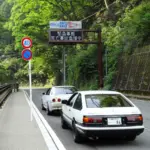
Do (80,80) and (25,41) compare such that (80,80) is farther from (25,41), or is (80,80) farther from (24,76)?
(24,76)

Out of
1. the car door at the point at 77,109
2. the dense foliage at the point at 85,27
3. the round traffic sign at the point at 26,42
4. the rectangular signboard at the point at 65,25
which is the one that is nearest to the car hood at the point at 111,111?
the car door at the point at 77,109

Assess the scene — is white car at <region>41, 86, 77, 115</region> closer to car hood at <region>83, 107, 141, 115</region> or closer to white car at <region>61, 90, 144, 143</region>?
white car at <region>61, 90, 144, 143</region>

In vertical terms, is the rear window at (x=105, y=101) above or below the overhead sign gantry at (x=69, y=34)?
below

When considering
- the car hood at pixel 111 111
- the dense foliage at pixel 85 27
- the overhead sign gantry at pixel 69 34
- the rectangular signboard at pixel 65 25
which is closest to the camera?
the car hood at pixel 111 111

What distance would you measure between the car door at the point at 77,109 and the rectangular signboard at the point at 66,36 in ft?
72.8

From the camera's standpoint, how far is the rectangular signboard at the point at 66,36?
31359 millimetres

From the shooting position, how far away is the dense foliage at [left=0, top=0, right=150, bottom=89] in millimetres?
30719

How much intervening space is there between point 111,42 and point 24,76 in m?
53.9

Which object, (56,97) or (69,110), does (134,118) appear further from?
(56,97)

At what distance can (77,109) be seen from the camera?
8961mm

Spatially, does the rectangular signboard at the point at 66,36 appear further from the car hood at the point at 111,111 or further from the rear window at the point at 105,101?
the car hood at the point at 111,111

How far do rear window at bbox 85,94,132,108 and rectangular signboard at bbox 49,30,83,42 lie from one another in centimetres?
2257

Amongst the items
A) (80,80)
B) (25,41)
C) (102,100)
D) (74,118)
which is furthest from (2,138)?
(80,80)

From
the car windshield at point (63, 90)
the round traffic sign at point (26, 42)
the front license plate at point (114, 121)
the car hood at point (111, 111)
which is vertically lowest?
the front license plate at point (114, 121)
